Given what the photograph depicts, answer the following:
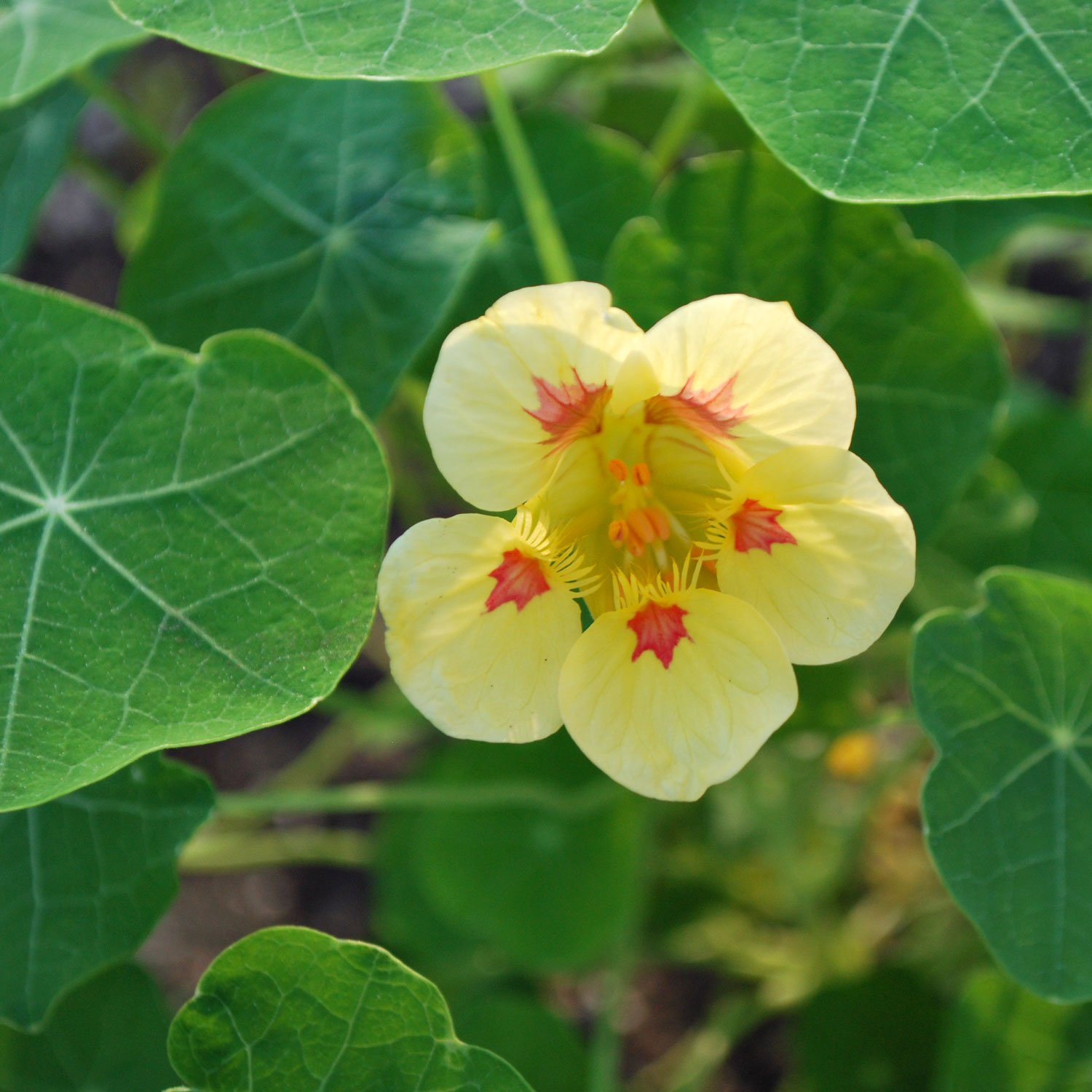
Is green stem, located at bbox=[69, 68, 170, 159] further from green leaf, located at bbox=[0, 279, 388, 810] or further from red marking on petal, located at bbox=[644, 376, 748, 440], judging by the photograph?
red marking on petal, located at bbox=[644, 376, 748, 440]

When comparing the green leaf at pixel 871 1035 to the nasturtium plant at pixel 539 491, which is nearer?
the nasturtium plant at pixel 539 491

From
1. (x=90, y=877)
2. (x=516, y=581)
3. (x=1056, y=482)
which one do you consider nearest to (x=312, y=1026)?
(x=90, y=877)

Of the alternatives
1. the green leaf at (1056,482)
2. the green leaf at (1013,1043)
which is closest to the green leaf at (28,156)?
the green leaf at (1056,482)

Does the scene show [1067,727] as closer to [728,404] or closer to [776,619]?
[776,619]

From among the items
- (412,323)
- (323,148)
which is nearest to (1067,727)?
(412,323)

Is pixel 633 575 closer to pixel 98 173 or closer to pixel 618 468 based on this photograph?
pixel 618 468

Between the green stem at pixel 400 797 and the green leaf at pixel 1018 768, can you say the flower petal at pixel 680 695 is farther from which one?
the green stem at pixel 400 797

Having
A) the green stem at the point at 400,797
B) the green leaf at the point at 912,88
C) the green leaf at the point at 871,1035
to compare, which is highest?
the green leaf at the point at 912,88

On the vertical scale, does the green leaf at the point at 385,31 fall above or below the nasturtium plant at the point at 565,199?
above
